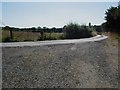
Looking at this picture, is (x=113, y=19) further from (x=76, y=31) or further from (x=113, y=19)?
(x=76, y=31)

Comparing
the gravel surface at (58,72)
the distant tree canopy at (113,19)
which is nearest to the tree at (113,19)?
the distant tree canopy at (113,19)

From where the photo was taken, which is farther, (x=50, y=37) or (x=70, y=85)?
(x=50, y=37)

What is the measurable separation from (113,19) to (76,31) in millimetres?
5280

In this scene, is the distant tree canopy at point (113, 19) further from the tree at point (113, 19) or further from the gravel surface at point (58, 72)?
the gravel surface at point (58, 72)

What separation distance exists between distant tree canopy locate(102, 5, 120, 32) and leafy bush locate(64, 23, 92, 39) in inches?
124

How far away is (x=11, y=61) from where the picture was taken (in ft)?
33.7

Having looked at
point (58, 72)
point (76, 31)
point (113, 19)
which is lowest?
point (58, 72)

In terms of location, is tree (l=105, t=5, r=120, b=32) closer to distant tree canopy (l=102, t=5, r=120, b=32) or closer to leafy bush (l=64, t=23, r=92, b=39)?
distant tree canopy (l=102, t=5, r=120, b=32)

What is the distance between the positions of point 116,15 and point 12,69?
30345 millimetres

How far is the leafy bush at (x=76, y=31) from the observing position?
125ft

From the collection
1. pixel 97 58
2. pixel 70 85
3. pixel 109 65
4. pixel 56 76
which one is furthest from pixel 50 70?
pixel 97 58

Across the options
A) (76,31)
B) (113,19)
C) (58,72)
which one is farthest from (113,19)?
(58,72)

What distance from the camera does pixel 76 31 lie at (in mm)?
39500

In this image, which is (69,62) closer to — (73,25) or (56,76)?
(56,76)
